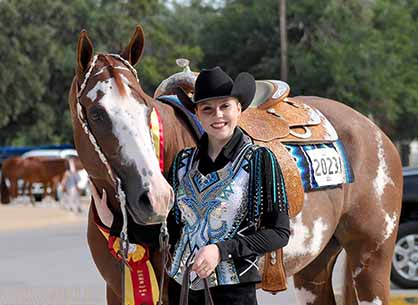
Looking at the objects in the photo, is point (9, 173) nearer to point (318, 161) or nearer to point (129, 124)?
point (318, 161)

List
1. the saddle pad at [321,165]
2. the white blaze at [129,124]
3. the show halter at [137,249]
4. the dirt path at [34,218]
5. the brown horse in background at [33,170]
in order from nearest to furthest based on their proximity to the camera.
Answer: the white blaze at [129,124]
the show halter at [137,249]
the saddle pad at [321,165]
the dirt path at [34,218]
the brown horse in background at [33,170]

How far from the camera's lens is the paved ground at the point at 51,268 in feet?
33.7

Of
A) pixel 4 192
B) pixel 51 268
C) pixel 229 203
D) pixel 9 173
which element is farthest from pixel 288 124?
pixel 4 192

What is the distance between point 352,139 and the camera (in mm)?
6031

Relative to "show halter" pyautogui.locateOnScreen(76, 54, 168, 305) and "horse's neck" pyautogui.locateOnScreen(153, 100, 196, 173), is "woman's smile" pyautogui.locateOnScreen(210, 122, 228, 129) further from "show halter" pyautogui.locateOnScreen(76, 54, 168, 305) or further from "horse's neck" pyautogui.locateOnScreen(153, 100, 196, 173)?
"horse's neck" pyautogui.locateOnScreen(153, 100, 196, 173)

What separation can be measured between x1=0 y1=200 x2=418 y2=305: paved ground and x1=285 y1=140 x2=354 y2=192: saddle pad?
55.5 inches

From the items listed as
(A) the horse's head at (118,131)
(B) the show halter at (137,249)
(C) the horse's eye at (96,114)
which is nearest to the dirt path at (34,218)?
(B) the show halter at (137,249)

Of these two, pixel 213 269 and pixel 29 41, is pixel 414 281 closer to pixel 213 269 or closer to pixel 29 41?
pixel 213 269

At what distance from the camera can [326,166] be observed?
5.59 m

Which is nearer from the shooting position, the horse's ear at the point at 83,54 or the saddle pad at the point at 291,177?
the horse's ear at the point at 83,54

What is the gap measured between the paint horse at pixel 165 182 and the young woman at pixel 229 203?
0.28m

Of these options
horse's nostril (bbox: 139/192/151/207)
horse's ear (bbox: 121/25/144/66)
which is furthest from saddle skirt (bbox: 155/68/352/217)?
horse's nostril (bbox: 139/192/151/207)

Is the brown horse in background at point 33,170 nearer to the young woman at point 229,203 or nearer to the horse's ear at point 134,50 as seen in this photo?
the horse's ear at point 134,50

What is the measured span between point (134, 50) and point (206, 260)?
1479 mm
